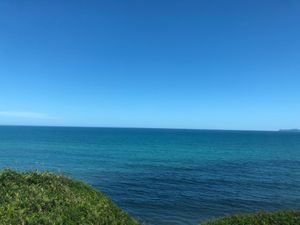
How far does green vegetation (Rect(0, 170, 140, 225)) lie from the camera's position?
13.9 m

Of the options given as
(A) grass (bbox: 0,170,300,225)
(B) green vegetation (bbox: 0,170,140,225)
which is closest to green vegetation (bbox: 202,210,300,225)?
(A) grass (bbox: 0,170,300,225)

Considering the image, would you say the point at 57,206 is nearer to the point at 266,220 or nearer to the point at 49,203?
the point at 49,203

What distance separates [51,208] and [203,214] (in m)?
22.3

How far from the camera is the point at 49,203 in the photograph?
51.9 ft

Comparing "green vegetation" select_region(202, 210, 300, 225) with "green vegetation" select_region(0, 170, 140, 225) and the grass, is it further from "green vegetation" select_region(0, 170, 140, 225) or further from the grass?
"green vegetation" select_region(0, 170, 140, 225)

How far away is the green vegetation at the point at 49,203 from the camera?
13914 mm

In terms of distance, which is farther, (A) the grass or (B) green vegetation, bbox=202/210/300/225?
(B) green vegetation, bbox=202/210/300/225

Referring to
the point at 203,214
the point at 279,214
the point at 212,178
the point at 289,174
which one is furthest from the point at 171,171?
the point at 279,214

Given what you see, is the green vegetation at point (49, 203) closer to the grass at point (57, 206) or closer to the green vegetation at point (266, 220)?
the grass at point (57, 206)

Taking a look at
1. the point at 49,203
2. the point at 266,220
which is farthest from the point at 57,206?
the point at 266,220

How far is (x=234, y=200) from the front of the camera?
1623 inches

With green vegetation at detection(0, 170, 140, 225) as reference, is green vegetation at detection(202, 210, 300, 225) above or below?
below

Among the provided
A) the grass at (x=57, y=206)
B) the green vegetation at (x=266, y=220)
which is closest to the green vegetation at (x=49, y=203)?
the grass at (x=57, y=206)

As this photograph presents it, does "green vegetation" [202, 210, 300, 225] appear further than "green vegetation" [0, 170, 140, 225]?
Yes
